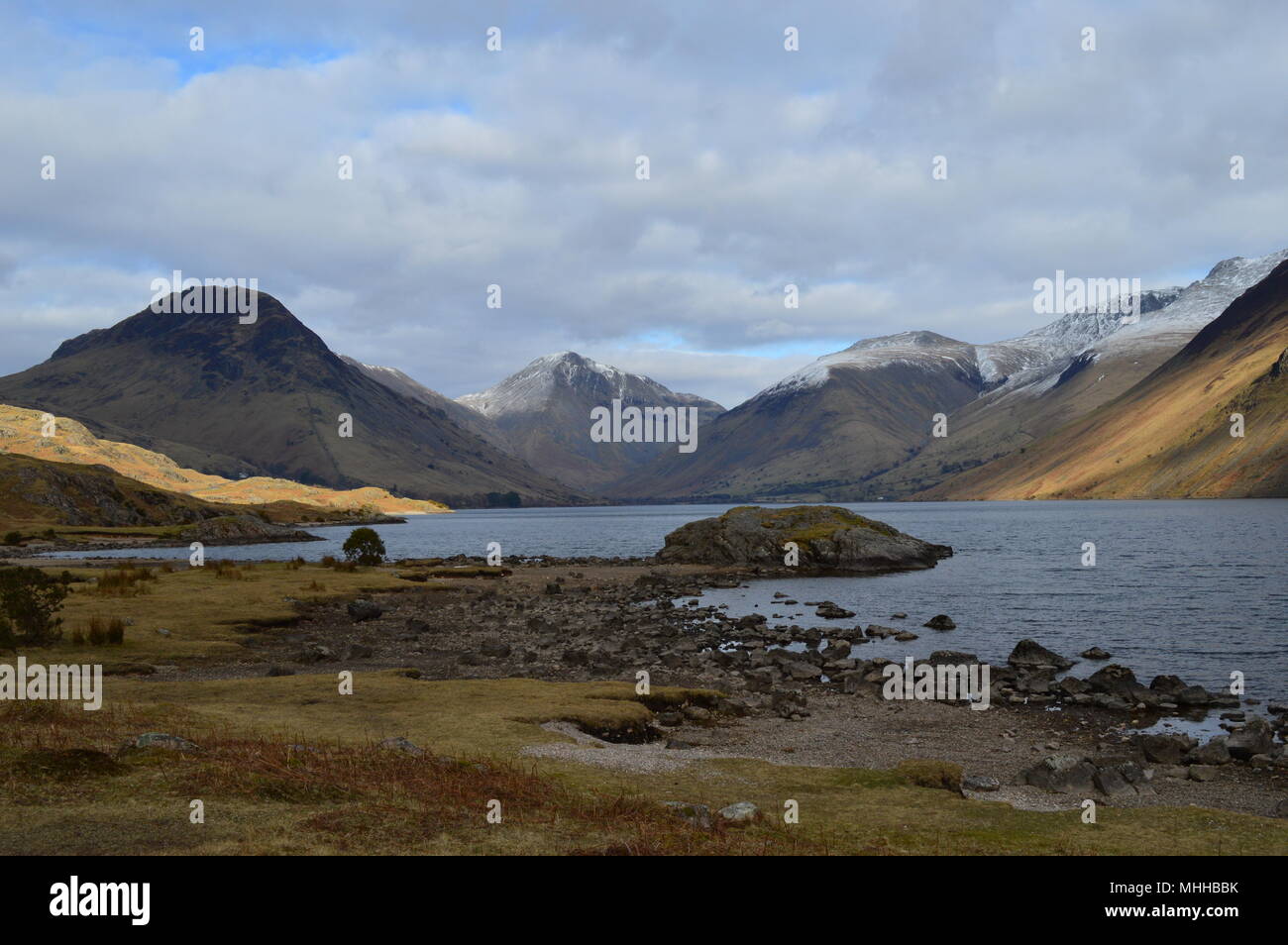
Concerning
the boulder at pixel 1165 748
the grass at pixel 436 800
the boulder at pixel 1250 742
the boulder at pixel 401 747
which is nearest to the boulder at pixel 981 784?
the grass at pixel 436 800

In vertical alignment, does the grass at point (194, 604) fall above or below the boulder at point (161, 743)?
below

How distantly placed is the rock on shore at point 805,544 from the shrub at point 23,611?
82881 millimetres

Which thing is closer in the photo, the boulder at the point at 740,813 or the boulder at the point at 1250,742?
the boulder at the point at 740,813

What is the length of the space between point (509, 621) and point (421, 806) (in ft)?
Answer: 157

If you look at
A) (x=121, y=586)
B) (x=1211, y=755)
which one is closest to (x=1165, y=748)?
(x=1211, y=755)

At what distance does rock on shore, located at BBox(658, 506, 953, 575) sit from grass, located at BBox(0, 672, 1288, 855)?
85646 millimetres

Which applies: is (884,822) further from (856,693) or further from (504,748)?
(856,693)

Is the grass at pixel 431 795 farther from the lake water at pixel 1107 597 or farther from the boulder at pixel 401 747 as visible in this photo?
the lake water at pixel 1107 597

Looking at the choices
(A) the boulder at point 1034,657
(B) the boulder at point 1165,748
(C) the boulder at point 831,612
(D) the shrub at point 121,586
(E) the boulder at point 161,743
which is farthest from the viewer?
(C) the boulder at point 831,612

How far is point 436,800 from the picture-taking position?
53.1ft

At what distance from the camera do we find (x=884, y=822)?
18641mm

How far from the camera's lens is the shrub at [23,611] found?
122 ft

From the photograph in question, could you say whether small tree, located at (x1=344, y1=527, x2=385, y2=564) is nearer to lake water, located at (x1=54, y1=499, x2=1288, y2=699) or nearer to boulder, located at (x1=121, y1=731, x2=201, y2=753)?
lake water, located at (x1=54, y1=499, x2=1288, y2=699)

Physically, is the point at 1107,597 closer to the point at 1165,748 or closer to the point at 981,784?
the point at 1165,748
